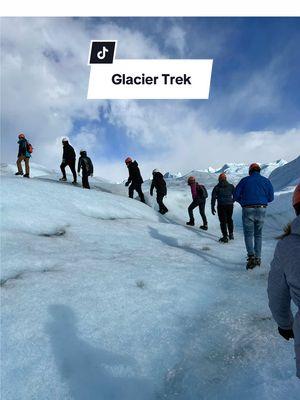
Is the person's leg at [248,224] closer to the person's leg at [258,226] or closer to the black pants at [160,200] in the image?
the person's leg at [258,226]

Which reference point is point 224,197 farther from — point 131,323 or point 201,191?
point 131,323

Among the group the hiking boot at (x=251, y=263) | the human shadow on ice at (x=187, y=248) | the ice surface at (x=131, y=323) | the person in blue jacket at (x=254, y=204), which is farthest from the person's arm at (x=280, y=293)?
the human shadow on ice at (x=187, y=248)

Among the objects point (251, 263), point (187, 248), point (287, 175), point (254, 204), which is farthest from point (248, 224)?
point (287, 175)

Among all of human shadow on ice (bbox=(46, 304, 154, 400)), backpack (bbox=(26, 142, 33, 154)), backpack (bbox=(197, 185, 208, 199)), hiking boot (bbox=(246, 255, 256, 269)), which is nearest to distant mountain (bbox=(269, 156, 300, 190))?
backpack (bbox=(197, 185, 208, 199))

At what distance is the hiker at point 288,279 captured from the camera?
229 cm

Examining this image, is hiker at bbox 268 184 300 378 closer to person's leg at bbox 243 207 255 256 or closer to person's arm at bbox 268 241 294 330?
person's arm at bbox 268 241 294 330

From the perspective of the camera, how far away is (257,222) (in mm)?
7496

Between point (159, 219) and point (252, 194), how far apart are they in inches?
291

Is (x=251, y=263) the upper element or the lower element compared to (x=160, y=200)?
lower

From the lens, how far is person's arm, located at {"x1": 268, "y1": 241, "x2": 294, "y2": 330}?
2445 mm

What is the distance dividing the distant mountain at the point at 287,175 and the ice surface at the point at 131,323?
17.2 m

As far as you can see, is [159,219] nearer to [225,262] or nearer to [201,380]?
[225,262]

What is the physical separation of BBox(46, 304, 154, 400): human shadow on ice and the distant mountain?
21.5 metres

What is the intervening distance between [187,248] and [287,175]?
1960 cm
